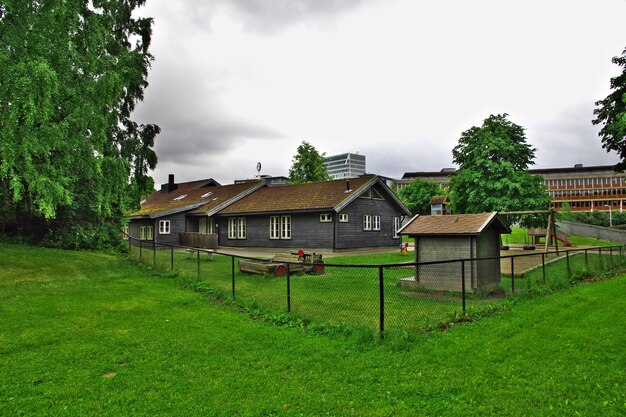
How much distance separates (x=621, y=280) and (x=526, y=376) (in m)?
10.5

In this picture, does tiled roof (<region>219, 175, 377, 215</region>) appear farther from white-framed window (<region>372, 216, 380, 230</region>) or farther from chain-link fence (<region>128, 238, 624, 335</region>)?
chain-link fence (<region>128, 238, 624, 335</region>)

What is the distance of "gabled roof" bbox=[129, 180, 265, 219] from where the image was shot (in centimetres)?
3027

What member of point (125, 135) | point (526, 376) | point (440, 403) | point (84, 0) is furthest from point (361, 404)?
point (125, 135)

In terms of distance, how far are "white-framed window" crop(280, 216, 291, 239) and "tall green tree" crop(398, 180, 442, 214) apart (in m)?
46.4

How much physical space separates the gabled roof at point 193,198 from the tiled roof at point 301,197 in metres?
1.23

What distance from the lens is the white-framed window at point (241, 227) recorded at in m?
29.3

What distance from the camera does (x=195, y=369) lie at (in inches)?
208

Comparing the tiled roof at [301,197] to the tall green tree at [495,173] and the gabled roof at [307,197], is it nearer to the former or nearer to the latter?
the gabled roof at [307,197]

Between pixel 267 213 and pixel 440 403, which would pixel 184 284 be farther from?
pixel 267 213

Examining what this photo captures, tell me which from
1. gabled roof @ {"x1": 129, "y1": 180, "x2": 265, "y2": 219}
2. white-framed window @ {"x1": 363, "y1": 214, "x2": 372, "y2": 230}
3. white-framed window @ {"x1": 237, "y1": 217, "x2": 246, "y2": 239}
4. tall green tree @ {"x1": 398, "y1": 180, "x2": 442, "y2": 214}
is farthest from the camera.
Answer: tall green tree @ {"x1": 398, "y1": 180, "x2": 442, "y2": 214}

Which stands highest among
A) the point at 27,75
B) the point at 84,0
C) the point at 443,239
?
the point at 84,0

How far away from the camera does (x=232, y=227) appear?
30172 millimetres

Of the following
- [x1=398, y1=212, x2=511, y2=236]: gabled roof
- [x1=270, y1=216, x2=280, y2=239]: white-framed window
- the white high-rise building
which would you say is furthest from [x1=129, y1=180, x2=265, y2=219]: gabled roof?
the white high-rise building

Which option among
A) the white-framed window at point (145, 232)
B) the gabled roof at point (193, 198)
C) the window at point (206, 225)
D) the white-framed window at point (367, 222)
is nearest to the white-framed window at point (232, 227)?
the gabled roof at point (193, 198)
